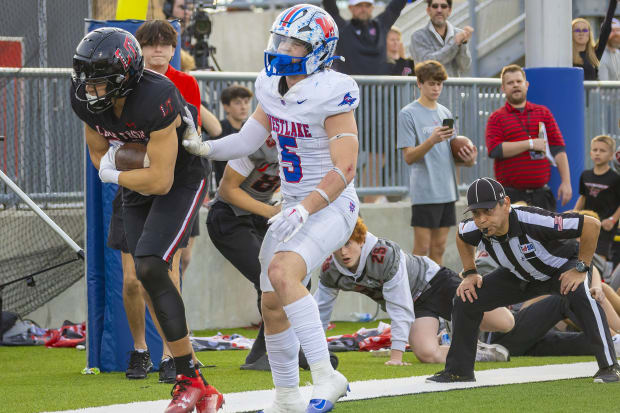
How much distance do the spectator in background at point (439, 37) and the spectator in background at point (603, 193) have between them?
1.64m

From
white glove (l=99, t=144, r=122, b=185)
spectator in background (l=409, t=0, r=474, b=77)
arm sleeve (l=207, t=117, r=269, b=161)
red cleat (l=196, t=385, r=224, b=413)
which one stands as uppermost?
spectator in background (l=409, t=0, r=474, b=77)

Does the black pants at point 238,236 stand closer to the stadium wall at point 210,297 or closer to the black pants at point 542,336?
the black pants at point 542,336

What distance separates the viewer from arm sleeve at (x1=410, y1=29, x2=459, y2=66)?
11391mm

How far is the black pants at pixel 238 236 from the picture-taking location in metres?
7.38

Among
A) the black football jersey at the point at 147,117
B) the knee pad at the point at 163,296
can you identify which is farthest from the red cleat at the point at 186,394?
the black football jersey at the point at 147,117

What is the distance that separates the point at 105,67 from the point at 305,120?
102 centimetres

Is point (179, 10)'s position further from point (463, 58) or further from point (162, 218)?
point (162, 218)

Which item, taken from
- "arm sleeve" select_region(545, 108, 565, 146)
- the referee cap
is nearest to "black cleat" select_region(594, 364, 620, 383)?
the referee cap

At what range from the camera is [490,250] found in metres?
6.70

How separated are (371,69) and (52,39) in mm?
3197

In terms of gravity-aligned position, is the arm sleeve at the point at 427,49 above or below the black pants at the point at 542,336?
above

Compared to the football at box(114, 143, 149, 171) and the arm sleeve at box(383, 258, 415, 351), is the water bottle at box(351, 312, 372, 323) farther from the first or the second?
the football at box(114, 143, 149, 171)

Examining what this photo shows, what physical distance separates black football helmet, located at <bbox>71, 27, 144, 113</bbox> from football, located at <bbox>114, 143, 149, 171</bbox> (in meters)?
0.23

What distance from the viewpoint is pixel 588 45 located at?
12344mm
